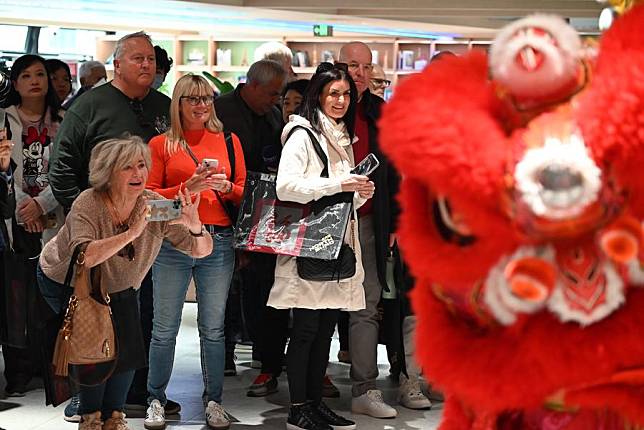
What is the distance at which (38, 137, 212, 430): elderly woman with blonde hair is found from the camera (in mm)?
4098

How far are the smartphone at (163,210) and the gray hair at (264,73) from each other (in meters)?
1.37

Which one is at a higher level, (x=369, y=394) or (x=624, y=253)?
(x=624, y=253)

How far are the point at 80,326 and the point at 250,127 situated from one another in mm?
→ 1599

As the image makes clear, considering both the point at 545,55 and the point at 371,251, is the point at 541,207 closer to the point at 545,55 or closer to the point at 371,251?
the point at 545,55

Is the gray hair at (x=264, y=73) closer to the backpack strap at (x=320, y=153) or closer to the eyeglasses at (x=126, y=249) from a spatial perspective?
the backpack strap at (x=320, y=153)

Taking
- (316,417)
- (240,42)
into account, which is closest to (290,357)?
(316,417)

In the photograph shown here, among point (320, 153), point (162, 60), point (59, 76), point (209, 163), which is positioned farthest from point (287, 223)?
point (59, 76)

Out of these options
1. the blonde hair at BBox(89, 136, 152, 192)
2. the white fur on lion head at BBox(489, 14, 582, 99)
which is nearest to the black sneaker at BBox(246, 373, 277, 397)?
the blonde hair at BBox(89, 136, 152, 192)

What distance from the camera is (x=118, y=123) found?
484cm

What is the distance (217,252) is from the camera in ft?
15.5

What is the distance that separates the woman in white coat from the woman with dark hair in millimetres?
1233

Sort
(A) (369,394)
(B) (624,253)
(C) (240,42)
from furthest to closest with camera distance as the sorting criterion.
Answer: (C) (240,42)
(A) (369,394)
(B) (624,253)

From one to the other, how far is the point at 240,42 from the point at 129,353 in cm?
922

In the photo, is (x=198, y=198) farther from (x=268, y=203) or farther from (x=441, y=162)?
(x=441, y=162)
